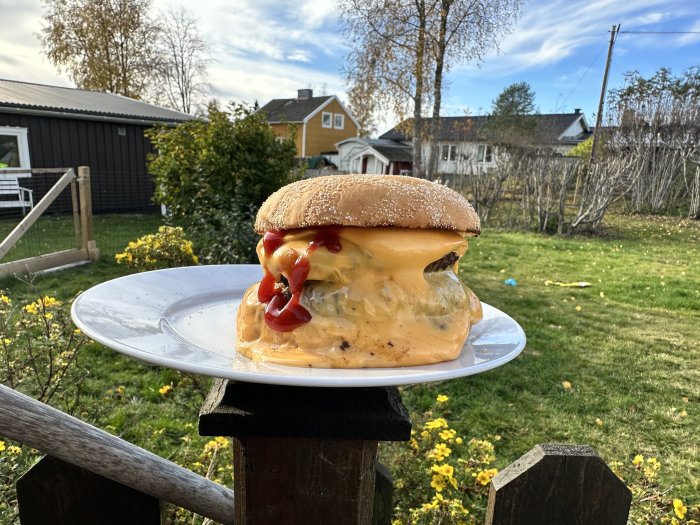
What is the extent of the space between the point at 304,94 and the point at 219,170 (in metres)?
37.1

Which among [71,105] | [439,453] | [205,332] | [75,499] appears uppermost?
[71,105]

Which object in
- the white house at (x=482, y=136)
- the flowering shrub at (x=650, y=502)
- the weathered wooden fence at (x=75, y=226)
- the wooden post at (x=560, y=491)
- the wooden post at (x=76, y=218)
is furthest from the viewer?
the white house at (x=482, y=136)

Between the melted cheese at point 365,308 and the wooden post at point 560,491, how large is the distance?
13.9 inches

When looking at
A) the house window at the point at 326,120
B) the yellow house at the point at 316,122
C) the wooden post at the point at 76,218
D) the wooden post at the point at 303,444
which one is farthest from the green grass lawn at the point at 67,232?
the house window at the point at 326,120

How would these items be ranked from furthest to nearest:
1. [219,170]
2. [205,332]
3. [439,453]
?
[219,170] → [439,453] → [205,332]

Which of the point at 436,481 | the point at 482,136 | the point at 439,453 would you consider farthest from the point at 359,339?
the point at 482,136

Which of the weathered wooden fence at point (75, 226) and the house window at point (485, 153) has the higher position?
the house window at point (485, 153)

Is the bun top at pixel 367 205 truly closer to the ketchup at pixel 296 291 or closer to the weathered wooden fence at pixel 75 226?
the ketchup at pixel 296 291

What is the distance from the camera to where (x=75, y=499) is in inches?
47.5

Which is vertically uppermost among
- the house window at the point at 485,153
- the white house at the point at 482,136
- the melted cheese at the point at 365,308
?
the white house at the point at 482,136

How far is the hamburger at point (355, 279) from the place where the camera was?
132 cm

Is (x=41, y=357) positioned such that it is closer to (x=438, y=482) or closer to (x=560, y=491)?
(x=438, y=482)

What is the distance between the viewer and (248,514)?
3.39ft

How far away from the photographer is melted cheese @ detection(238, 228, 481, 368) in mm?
1327
